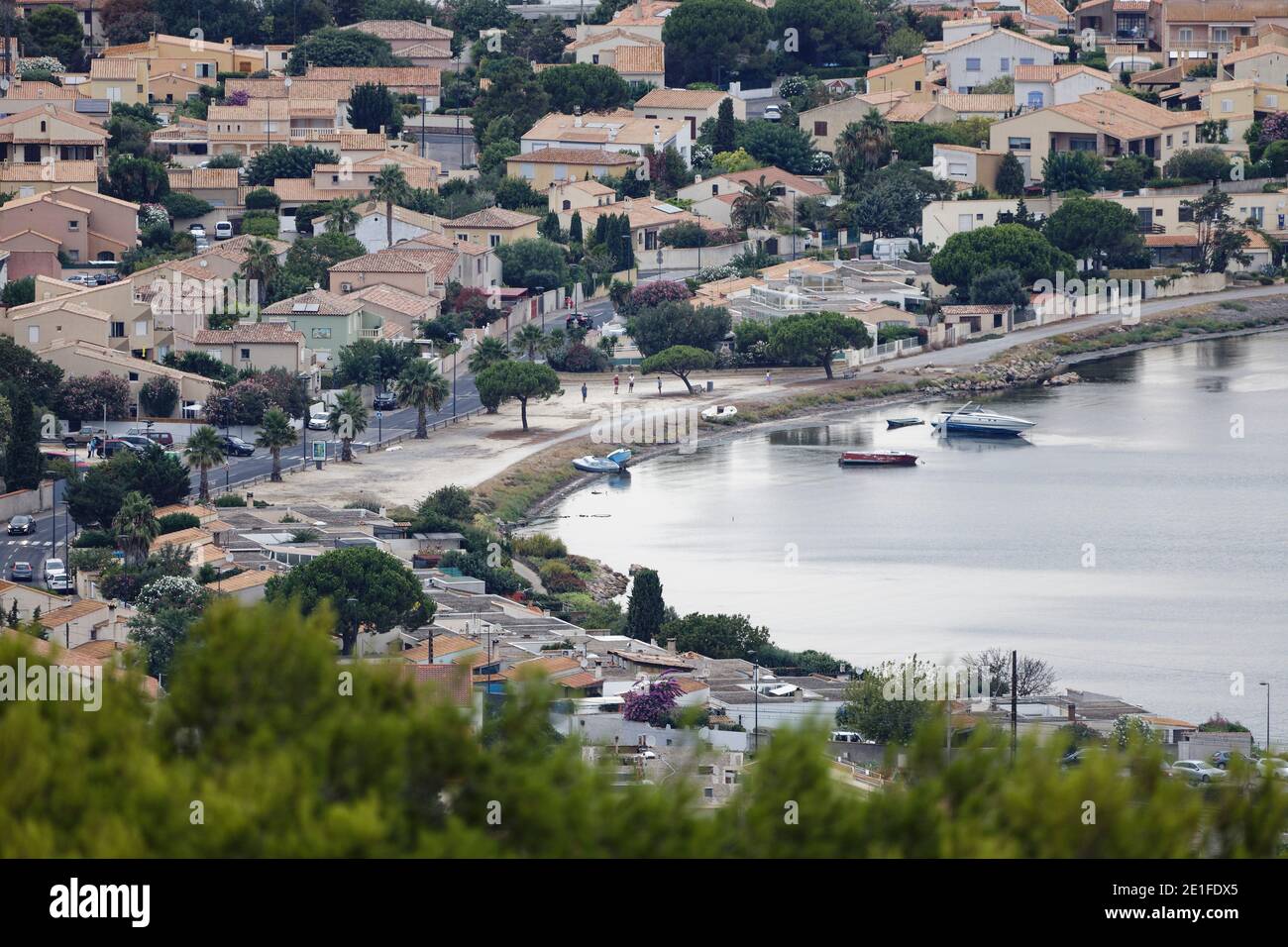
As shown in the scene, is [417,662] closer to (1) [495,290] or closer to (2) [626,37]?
(1) [495,290]

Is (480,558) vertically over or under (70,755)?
under

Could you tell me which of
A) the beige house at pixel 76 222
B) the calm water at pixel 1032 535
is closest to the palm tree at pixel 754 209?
the calm water at pixel 1032 535

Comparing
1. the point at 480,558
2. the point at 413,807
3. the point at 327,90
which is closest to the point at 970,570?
the point at 480,558

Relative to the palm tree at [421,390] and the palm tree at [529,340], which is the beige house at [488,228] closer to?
the palm tree at [529,340]

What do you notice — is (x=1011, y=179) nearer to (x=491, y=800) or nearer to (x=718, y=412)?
(x=718, y=412)

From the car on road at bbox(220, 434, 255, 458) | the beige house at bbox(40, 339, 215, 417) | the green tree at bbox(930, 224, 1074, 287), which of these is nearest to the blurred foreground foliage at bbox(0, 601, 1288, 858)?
the car on road at bbox(220, 434, 255, 458)

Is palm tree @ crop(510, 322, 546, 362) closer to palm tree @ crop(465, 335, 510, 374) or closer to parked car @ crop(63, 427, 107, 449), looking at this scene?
palm tree @ crop(465, 335, 510, 374)

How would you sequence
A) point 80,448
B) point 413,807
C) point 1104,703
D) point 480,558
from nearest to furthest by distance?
1. point 413,807
2. point 1104,703
3. point 480,558
4. point 80,448
